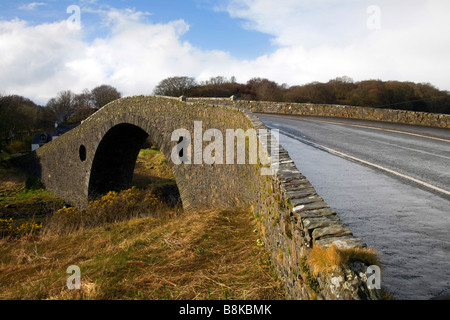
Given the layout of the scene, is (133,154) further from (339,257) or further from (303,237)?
(339,257)

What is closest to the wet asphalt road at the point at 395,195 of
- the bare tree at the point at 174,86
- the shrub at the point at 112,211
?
the shrub at the point at 112,211

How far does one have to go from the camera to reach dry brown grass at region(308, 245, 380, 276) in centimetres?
261

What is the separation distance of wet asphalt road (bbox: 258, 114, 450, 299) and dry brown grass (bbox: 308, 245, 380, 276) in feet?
2.88

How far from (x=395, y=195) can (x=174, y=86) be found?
47.8 metres

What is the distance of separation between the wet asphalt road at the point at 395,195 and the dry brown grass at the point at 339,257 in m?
0.88

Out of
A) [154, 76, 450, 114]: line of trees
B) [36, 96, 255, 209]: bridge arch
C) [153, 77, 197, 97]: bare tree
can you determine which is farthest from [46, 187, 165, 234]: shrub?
[153, 77, 197, 97]: bare tree

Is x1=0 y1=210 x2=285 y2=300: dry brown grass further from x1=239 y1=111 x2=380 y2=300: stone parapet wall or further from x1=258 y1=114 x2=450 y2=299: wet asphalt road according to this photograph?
x1=258 y1=114 x2=450 y2=299: wet asphalt road

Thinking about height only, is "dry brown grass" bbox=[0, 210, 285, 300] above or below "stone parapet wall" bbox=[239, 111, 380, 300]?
below

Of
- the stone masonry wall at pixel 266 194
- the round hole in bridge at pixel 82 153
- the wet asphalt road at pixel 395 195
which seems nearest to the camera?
the stone masonry wall at pixel 266 194

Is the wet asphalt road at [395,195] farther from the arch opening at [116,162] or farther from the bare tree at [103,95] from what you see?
the bare tree at [103,95]

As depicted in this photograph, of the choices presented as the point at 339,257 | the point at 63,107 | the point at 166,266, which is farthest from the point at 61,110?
the point at 339,257

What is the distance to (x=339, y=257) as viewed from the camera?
2613 millimetres

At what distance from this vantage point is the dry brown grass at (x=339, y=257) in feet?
8.55
